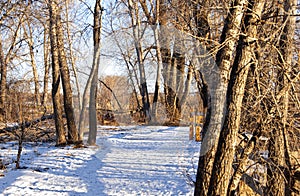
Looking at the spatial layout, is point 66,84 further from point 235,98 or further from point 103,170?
point 235,98

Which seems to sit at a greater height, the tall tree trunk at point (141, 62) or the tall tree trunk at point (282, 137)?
the tall tree trunk at point (141, 62)

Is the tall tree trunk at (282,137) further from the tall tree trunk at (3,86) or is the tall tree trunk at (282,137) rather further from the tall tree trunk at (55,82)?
the tall tree trunk at (3,86)

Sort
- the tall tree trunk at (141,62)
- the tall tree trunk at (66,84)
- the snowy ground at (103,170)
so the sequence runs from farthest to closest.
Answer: the tall tree trunk at (141,62)
the tall tree trunk at (66,84)
the snowy ground at (103,170)

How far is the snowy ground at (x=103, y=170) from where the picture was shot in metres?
5.75

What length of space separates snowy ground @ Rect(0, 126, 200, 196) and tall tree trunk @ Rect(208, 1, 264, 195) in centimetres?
160

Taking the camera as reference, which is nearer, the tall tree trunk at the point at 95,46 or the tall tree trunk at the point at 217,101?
the tall tree trunk at the point at 217,101

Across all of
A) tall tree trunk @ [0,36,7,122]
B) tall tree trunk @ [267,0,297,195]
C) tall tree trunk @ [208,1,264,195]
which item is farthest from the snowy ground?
tall tree trunk @ [0,36,7,122]

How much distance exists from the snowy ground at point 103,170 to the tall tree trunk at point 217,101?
45.5 inches

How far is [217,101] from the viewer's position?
362 cm

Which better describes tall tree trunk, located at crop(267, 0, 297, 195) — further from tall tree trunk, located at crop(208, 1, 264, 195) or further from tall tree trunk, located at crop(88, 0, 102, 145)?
tall tree trunk, located at crop(88, 0, 102, 145)

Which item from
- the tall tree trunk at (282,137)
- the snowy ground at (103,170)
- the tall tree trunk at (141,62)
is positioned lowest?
the snowy ground at (103,170)

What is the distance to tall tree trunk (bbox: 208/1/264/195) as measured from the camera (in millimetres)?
3285

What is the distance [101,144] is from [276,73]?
27.7 feet

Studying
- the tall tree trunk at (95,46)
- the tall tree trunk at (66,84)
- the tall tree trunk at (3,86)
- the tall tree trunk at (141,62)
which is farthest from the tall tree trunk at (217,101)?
the tall tree trunk at (141,62)
